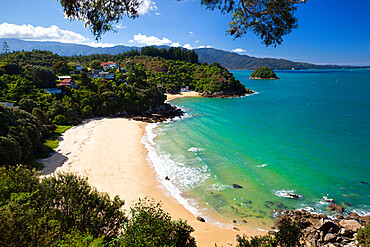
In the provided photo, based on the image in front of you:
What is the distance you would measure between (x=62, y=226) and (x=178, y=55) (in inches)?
6800

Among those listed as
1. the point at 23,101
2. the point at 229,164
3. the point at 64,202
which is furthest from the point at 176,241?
the point at 23,101

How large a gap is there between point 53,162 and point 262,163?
32984mm

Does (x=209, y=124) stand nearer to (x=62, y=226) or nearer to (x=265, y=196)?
(x=265, y=196)

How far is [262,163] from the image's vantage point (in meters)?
31.7

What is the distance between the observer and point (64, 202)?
13555 millimetres

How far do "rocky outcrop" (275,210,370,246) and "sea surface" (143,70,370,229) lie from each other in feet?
5.68

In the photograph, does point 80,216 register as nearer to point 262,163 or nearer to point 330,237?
point 330,237

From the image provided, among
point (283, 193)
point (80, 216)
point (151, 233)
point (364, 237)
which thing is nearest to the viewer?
point (151, 233)

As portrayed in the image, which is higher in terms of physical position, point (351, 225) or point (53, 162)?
point (351, 225)

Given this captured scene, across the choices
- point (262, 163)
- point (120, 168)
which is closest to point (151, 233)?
point (120, 168)

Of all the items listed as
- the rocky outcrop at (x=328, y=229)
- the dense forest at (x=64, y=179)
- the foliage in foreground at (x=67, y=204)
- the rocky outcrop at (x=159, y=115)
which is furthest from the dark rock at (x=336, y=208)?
the rocky outcrop at (x=159, y=115)

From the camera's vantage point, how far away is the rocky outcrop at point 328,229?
55.5 ft

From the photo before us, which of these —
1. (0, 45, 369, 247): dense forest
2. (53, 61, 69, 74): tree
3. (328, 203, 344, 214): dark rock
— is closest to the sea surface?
(328, 203, 344, 214): dark rock

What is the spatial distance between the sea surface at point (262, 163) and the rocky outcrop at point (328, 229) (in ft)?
5.68
